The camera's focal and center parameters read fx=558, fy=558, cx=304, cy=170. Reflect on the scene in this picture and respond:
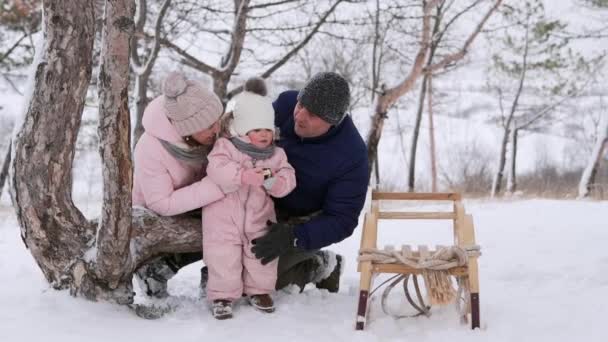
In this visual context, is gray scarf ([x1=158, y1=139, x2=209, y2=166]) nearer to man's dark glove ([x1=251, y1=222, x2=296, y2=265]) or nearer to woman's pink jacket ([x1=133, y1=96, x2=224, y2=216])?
woman's pink jacket ([x1=133, y1=96, x2=224, y2=216])

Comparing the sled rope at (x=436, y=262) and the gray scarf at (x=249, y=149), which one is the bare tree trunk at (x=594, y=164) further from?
the gray scarf at (x=249, y=149)

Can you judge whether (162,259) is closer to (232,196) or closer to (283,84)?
(232,196)

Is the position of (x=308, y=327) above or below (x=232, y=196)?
below

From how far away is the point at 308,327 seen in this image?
2.44m

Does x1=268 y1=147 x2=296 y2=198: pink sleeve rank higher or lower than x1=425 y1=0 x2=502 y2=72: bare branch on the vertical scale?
lower

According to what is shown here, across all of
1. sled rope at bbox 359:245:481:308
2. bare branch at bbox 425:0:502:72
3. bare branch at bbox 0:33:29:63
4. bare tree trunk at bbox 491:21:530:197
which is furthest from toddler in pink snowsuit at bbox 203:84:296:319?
bare tree trunk at bbox 491:21:530:197

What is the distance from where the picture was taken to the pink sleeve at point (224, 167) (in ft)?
8.20

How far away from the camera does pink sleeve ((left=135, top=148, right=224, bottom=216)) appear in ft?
8.45

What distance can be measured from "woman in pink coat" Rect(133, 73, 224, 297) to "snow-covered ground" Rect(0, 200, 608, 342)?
55 centimetres

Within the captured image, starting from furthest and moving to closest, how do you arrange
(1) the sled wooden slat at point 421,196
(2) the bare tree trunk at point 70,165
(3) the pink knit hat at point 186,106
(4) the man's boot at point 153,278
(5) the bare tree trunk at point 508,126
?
1. (5) the bare tree trunk at point 508,126
2. (1) the sled wooden slat at point 421,196
3. (4) the man's boot at point 153,278
4. (3) the pink knit hat at point 186,106
5. (2) the bare tree trunk at point 70,165

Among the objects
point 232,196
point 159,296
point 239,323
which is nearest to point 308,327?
point 239,323

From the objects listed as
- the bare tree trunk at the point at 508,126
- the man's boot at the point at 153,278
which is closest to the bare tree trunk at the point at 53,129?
the man's boot at the point at 153,278

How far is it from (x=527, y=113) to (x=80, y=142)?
16832 mm

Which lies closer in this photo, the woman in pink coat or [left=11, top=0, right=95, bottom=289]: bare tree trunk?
[left=11, top=0, right=95, bottom=289]: bare tree trunk
